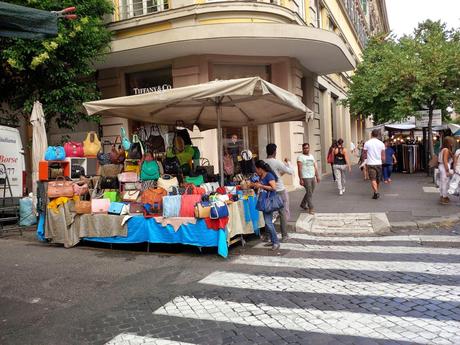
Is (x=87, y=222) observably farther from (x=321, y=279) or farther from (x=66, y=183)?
(x=321, y=279)

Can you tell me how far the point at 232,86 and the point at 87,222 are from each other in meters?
3.64

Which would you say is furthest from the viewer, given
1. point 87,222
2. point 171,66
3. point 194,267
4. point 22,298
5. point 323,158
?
point 323,158

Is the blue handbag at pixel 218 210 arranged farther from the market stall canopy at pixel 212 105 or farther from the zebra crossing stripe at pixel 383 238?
the zebra crossing stripe at pixel 383 238

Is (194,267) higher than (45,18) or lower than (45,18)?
lower

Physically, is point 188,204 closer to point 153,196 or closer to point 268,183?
point 153,196

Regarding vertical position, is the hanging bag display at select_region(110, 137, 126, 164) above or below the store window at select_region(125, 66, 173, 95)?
below

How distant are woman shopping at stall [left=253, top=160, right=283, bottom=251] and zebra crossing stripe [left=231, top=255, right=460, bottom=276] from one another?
2.16 feet

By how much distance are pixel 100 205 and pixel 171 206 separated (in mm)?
1443

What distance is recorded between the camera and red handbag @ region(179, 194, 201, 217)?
703cm

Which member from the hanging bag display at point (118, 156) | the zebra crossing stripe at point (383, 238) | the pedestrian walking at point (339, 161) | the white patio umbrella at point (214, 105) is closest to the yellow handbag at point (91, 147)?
the hanging bag display at point (118, 156)

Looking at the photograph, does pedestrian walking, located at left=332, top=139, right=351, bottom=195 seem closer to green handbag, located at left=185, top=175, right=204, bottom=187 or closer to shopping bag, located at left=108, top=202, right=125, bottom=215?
green handbag, located at left=185, top=175, right=204, bottom=187

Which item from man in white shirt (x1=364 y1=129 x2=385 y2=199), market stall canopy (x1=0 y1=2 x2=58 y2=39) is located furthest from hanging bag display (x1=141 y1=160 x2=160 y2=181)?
man in white shirt (x1=364 y1=129 x2=385 y2=199)

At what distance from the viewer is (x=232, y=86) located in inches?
263

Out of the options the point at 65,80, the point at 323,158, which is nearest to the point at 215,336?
the point at 65,80
